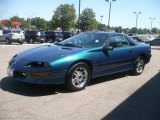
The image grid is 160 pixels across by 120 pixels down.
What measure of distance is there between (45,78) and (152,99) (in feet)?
7.80

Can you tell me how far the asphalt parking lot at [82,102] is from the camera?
4.21 meters

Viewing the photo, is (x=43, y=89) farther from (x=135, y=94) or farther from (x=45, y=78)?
(x=135, y=94)

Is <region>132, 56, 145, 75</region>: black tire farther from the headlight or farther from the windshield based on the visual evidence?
the headlight

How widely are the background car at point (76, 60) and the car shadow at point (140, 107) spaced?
109 centimetres

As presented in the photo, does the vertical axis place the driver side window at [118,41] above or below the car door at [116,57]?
Answer: above

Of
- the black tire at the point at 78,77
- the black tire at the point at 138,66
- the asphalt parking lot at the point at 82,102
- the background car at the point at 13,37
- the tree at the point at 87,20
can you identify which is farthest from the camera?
the tree at the point at 87,20

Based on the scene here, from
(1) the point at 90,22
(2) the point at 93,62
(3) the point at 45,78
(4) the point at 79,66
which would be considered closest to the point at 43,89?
(3) the point at 45,78

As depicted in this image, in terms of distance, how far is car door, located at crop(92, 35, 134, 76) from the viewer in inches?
248

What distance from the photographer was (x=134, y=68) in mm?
7820

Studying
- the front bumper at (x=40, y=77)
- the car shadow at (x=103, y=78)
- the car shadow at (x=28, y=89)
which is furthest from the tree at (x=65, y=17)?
the front bumper at (x=40, y=77)

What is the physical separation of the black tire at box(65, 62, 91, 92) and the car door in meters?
0.39

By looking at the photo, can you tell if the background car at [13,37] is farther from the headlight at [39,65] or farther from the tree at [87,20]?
the tree at [87,20]

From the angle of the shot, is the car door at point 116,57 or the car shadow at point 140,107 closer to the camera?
the car shadow at point 140,107

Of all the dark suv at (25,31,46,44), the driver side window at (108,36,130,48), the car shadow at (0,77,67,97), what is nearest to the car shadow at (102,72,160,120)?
the driver side window at (108,36,130,48)
